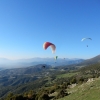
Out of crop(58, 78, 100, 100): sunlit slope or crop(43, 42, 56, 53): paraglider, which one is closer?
crop(58, 78, 100, 100): sunlit slope

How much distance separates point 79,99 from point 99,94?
294cm

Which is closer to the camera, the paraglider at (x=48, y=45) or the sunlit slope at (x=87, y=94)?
the sunlit slope at (x=87, y=94)

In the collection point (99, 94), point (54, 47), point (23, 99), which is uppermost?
point (54, 47)

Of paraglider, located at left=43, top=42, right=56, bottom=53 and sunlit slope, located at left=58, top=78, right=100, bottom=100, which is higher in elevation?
paraglider, located at left=43, top=42, right=56, bottom=53

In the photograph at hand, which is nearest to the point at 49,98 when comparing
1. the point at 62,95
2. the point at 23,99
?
the point at 62,95

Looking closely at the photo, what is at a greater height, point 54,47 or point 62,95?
point 54,47

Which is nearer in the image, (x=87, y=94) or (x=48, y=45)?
(x=87, y=94)

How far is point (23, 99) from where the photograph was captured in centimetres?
4262

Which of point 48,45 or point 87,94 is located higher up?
point 48,45

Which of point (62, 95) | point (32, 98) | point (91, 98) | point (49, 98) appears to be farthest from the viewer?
point (32, 98)

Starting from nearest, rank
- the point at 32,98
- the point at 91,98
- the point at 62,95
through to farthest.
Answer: the point at 91,98, the point at 62,95, the point at 32,98

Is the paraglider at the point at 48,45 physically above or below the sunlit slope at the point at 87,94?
above

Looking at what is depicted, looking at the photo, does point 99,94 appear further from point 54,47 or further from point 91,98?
point 54,47

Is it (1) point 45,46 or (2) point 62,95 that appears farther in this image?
(1) point 45,46
